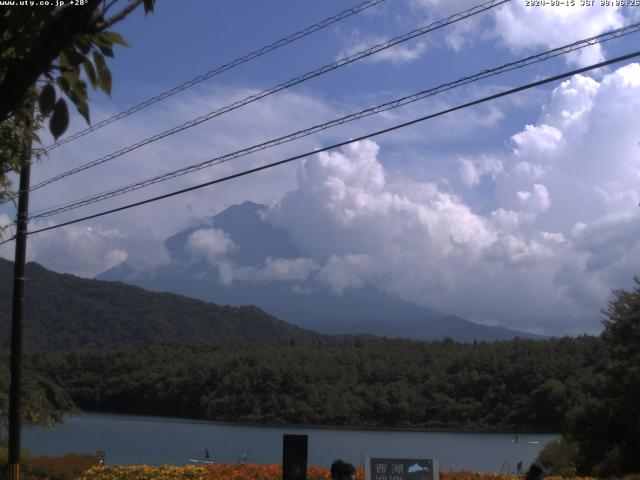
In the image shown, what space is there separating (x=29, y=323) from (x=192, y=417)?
91.9 metres

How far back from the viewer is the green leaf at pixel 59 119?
4.07 m

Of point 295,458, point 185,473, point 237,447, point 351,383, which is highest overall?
point 295,458

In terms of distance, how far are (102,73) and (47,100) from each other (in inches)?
13.0

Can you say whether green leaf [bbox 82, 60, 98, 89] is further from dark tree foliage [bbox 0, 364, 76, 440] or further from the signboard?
dark tree foliage [bbox 0, 364, 76, 440]

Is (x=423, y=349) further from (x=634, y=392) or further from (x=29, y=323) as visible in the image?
(x=29, y=323)

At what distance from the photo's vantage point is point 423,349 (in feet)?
355

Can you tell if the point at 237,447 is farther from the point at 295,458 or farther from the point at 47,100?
the point at 47,100

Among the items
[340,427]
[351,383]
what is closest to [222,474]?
[340,427]

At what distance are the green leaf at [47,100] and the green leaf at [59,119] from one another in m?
0.04

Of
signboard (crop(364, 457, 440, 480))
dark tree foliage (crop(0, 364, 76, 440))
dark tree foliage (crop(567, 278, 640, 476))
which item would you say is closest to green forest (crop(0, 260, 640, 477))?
dark tree foliage (crop(567, 278, 640, 476))

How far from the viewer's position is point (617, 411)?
2686 cm

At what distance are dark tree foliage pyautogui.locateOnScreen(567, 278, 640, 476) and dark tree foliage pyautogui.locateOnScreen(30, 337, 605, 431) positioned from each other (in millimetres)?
42166

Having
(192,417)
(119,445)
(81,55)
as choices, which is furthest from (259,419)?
(81,55)

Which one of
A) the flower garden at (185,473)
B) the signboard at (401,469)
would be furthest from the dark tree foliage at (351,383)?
the signboard at (401,469)
